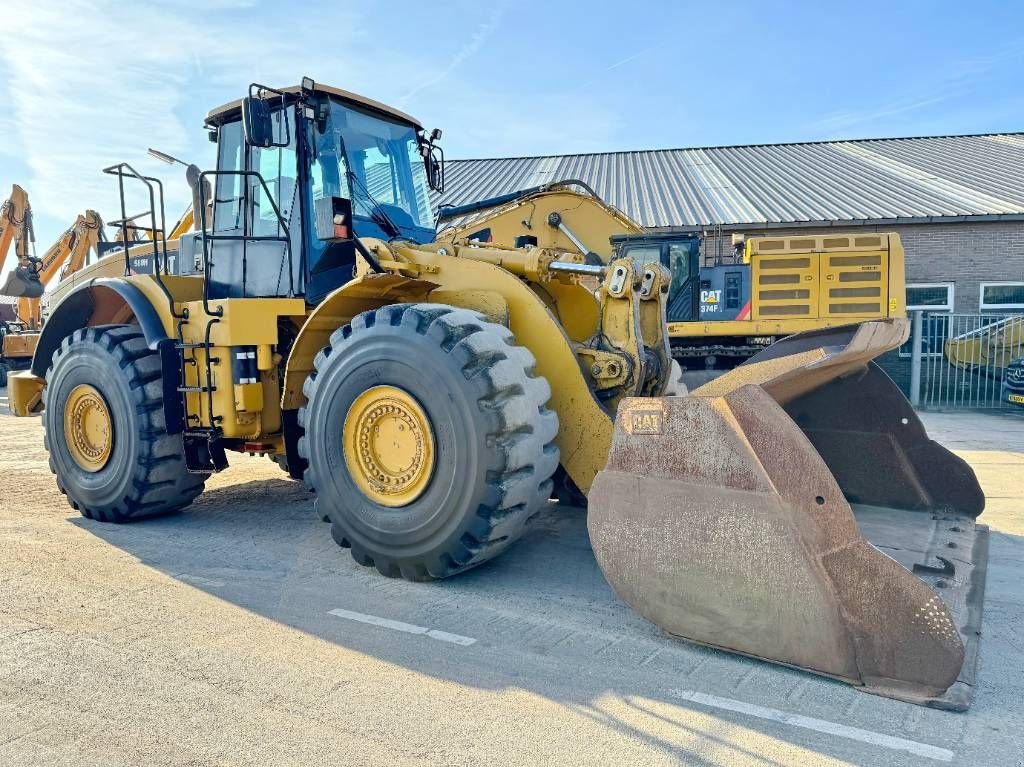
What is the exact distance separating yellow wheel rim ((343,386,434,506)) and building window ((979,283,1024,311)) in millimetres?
18982

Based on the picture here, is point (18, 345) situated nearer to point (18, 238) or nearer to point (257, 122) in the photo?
point (18, 238)

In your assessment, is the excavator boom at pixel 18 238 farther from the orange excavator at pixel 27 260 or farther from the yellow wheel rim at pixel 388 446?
the yellow wheel rim at pixel 388 446

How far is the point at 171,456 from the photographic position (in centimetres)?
538

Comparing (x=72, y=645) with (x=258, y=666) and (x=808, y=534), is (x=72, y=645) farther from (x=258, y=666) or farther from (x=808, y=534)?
(x=808, y=534)

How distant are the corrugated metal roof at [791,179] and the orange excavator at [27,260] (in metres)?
8.61

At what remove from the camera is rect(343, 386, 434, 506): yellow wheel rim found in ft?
12.9

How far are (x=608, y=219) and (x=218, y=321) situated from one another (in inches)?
363

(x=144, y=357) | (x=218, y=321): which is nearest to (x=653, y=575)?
(x=218, y=321)

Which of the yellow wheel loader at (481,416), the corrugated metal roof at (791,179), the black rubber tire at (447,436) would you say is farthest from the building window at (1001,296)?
the black rubber tire at (447,436)

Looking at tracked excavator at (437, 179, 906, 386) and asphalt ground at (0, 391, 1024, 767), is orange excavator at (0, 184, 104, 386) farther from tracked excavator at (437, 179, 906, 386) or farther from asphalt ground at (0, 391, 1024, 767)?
asphalt ground at (0, 391, 1024, 767)

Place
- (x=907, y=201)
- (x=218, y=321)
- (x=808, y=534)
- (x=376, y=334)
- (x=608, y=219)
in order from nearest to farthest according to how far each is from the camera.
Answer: (x=808, y=534), (x=376, y=334), (x=218, y=321), (x=608, y=219), (x=907, y=201)

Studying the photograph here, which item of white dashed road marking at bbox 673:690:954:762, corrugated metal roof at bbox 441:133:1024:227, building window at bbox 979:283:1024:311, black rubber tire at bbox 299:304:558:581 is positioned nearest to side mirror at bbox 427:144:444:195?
black rubber tire at bbox 299:304:558:581

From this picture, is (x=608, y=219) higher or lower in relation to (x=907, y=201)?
lower

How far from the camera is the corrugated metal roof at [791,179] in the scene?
19609mm
